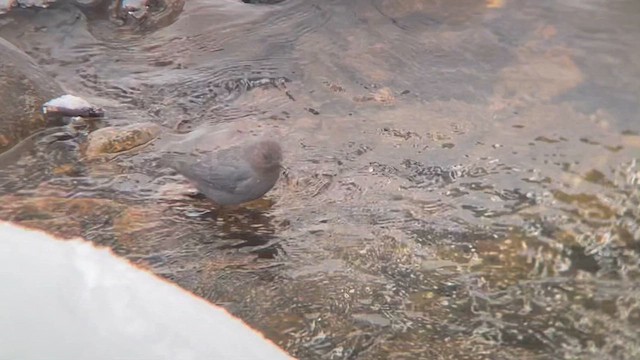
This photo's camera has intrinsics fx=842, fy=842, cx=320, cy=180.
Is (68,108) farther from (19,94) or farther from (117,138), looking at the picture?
(117,138)

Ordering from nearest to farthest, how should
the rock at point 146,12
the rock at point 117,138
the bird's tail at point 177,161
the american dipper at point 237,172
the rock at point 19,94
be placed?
the american dipper at point 237,172, the bird's tail at point 177,161, the rock at point 117,138, the rock at point 19,94, the rock at point 146,12

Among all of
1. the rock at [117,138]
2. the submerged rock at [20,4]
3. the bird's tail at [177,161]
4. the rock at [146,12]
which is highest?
the bird's tail at [177,161]

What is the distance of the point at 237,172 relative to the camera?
183 inches

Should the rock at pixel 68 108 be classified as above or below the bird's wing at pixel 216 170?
below

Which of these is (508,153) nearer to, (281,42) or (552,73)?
(552,73)

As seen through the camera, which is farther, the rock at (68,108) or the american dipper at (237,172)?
the rock at (68,108)

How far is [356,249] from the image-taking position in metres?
4.23

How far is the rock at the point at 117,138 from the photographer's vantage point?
5309 millimetres

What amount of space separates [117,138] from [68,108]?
1.91 feet

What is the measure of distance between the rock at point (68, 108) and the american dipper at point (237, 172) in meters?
1.21

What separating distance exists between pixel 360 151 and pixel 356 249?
1225 mm

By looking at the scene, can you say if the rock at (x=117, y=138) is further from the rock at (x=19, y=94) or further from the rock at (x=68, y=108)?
the rock at (x=19, y=94)

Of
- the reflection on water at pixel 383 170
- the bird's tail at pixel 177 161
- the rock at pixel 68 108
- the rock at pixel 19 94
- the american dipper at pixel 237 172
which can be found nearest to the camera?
the reflection on water at pixel 383 170

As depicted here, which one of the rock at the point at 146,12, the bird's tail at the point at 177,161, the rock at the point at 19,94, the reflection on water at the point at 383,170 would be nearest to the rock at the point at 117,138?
the reflection on water at the point at 383,170
